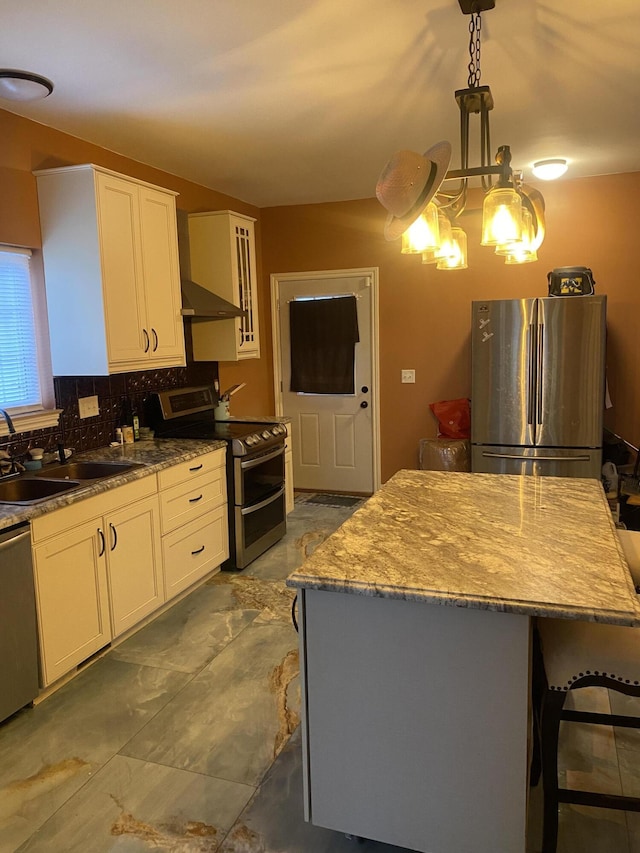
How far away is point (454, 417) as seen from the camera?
5.25 m

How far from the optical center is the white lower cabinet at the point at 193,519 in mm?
3469

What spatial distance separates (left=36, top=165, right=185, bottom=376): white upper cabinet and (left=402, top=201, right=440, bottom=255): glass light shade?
6.05 feet

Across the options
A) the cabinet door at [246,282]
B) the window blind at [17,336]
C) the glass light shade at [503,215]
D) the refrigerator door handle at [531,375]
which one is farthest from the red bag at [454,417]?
the glass light shade at [503,215]

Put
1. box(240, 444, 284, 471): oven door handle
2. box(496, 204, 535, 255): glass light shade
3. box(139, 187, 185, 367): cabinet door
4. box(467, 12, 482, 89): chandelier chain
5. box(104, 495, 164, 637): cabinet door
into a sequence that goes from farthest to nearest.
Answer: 1. box(240, 444, 284, 471): oven door handle
2. box(139, 187, 185, 367): cabinet door
3. box(104, 495, 164, 637): cabinet door
4. box(467, 12, 482, 89): chandelier chain
5. box(496, 204, 535, 255): glass light shade

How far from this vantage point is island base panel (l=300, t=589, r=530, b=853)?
1654 millimetres

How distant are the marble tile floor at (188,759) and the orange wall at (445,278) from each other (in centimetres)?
274

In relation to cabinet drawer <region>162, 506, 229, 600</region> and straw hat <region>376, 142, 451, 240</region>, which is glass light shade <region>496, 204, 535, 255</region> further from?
cabinet drawer <region>162, 506, 229, 600</region>

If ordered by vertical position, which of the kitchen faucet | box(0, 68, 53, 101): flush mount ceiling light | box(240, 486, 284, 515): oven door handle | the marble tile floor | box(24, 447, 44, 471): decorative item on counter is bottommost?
the marble tile floor

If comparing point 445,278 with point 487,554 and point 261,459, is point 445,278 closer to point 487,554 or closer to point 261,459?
point 261,459

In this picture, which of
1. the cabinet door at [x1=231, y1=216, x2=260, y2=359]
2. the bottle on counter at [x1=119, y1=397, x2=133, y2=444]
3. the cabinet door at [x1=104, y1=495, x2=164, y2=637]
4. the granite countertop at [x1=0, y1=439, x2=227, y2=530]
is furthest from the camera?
the cabinet door at [x1=231, y1=216, x2=260, y2=359]

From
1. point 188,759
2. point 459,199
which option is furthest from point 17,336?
point 459,199

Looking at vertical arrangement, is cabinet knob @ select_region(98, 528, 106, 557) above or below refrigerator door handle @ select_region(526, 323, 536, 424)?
below

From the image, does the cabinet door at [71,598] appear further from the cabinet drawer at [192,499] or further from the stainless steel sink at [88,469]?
the cabinet drawer at [192,499]

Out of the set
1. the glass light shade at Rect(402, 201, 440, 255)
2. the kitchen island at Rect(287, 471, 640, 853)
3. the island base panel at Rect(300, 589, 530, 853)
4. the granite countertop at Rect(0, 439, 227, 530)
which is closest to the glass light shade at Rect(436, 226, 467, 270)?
the glass light shade at Rect(402, 201, 440, 255)
